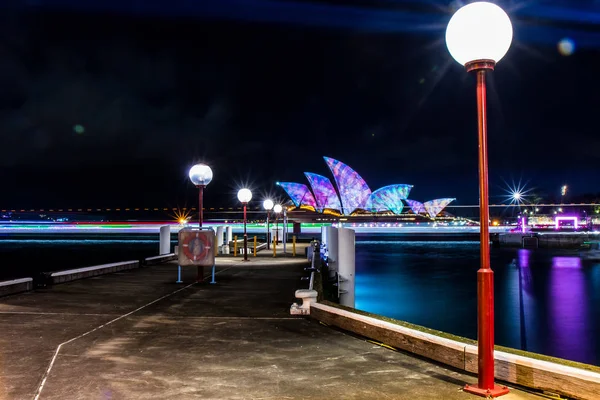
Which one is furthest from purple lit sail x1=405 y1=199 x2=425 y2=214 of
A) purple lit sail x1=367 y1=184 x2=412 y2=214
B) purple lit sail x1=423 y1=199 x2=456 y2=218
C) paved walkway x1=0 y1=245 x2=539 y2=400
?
paved walkway x1=0 y1=245 x2=539 y2=400

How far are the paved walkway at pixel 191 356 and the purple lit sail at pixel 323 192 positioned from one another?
115103 mm

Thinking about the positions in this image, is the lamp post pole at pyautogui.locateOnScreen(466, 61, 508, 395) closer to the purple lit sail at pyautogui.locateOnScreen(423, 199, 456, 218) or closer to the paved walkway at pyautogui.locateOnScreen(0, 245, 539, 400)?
the paved walkway at pyautogui.locateOnScreen(0, 245, 539, 400)

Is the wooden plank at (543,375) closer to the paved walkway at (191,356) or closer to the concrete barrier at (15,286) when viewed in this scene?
the paved walkway at (191,356)

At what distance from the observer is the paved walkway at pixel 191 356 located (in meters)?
5.07

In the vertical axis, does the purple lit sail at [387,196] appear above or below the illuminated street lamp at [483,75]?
above

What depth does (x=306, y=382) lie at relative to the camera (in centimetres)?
536

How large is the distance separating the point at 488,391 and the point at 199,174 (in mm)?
11912

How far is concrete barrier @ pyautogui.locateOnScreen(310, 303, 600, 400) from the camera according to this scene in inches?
188

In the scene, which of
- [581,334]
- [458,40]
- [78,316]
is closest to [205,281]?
[78,316]

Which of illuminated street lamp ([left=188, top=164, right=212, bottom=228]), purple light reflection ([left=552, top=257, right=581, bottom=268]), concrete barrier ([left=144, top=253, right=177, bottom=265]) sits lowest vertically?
purple light reflection ([left=552, top=257, right=581, bottom=268])

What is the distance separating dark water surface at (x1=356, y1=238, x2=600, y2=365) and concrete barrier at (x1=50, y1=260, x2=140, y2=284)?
9300 mm

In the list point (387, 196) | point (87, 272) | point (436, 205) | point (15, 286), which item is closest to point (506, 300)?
point (87, 272)

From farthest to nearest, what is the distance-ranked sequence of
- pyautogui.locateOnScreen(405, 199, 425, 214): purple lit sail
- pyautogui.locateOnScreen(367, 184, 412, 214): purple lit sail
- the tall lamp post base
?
pyautogui.locateOnScreen(405, 199, 425, 214): purple lit sail, pyautogui.locateOnScreen(367, 184, 412, 214): purple lit sail, the tall lamp post base

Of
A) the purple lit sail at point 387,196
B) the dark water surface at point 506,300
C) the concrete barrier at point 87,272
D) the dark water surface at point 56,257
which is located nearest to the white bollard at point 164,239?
the dark water surface at point 56,257
